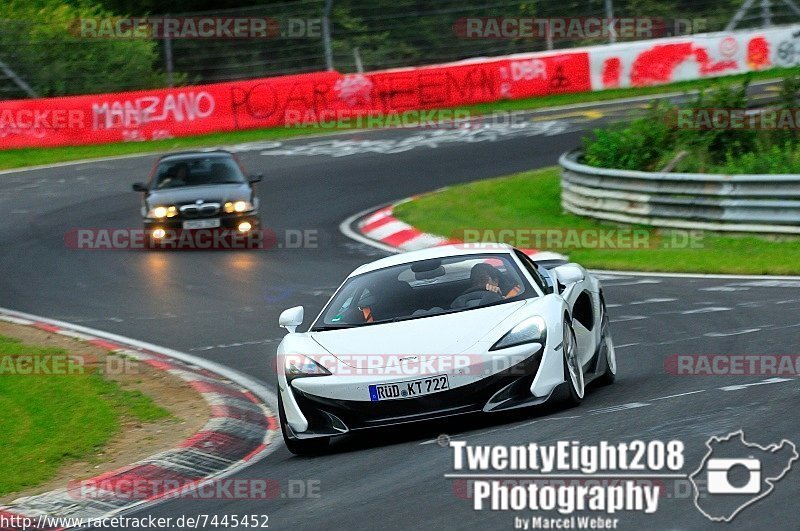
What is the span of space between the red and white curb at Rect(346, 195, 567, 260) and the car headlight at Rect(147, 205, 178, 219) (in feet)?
8.88

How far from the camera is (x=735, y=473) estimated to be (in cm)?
671

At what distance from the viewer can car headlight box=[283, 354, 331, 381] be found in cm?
905

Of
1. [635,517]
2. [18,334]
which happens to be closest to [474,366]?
[635,517]

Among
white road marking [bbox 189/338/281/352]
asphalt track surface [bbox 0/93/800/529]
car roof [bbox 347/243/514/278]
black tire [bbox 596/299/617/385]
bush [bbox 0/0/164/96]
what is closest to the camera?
asphalt track surface [bbox 0/93/800/529]

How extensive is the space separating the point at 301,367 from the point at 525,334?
1.46 metres

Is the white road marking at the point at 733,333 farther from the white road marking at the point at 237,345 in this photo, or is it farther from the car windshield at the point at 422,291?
the white road marking at the point at 237,345

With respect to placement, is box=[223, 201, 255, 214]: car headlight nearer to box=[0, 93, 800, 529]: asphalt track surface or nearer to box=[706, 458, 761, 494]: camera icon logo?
box=[0, 93, 800, 529]: asphalt track surface

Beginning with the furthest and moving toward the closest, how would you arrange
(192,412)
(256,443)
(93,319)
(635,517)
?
(93,319)
(192,412)
(256,443)
(635,517)

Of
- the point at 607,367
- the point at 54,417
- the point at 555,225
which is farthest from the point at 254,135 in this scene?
the point at 607,367

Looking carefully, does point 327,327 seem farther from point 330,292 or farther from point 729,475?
point 330,292

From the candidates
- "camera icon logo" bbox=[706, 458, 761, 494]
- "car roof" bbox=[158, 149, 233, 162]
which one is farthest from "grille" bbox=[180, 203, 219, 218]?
"camera icon logo" bbox=[706, 458, 761, 494]

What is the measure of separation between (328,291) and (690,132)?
323 inches

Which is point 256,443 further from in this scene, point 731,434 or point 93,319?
point 93,319

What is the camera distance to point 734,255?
18.0 m
